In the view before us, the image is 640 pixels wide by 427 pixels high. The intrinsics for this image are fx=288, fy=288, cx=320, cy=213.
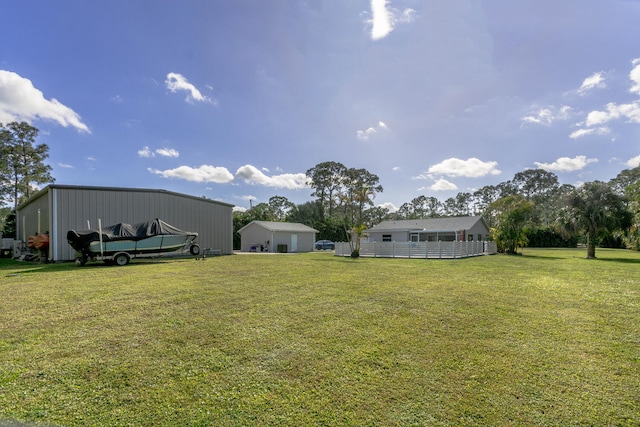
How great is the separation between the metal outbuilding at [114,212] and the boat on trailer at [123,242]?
6.03 feet

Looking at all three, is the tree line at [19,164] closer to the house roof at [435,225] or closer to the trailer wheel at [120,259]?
the trailer wheel at [120,259]

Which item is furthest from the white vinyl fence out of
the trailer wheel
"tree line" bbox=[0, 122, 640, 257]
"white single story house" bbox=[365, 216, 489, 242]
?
the trailer wheel

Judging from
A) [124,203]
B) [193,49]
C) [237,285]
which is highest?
[193,49]

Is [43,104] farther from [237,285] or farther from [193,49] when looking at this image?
[237,285]

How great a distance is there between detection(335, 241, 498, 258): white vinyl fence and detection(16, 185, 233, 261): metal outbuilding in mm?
8734

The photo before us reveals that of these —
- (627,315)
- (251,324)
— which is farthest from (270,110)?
(627,315)

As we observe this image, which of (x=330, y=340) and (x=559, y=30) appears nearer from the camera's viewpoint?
(x=330, y=340)

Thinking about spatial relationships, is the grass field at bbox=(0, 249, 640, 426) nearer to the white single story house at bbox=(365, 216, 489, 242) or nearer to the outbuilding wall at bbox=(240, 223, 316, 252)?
the outbuilding wall at bbox=(240, 223, 316, 252)

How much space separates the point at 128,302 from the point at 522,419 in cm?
611

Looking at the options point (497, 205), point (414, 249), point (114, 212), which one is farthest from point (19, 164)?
point (497, 205)

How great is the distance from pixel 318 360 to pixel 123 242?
12.6m

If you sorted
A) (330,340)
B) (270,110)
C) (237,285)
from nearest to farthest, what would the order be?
(330,340)
(237,285)
(270,110)

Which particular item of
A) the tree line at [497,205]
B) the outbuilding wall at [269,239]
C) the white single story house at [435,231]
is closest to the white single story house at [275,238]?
the outbuilding wall at [269,239]

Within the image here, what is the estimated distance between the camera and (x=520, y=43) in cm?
1020
